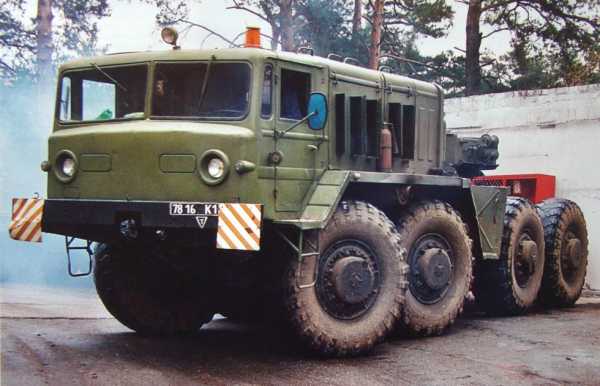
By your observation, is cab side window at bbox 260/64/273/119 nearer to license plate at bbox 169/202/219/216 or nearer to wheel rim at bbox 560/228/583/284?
license plate at bbox 169/202/219/216

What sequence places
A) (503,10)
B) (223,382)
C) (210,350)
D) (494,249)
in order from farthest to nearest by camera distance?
(503,10), (494,249), (210,350), (223,382)

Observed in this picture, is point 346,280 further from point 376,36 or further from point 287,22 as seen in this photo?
point 287,22

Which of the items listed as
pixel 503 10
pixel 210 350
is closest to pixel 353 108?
pixel 210 350

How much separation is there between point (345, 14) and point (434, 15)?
251cm

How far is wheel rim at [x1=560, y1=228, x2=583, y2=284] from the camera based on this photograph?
11391 mm

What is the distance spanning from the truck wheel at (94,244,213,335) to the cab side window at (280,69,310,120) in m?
1.87

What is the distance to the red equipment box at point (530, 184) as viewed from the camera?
13.5 meters

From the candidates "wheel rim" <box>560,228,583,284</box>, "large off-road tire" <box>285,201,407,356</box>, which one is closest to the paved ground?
"large off-road tire" <box>285,201,407,356</box>

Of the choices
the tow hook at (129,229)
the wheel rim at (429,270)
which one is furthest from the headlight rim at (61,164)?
the wheel rim at (429,270)

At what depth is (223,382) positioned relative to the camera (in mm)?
6402

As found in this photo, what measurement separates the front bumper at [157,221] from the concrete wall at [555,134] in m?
8.44

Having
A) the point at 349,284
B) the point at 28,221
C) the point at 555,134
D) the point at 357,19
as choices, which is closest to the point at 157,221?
the point at 28,221

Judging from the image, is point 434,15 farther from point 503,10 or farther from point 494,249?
point 494,249

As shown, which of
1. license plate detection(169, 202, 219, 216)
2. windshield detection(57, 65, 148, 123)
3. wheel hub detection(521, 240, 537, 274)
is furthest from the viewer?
wheel hub detection(521, 240, 537, 274)
